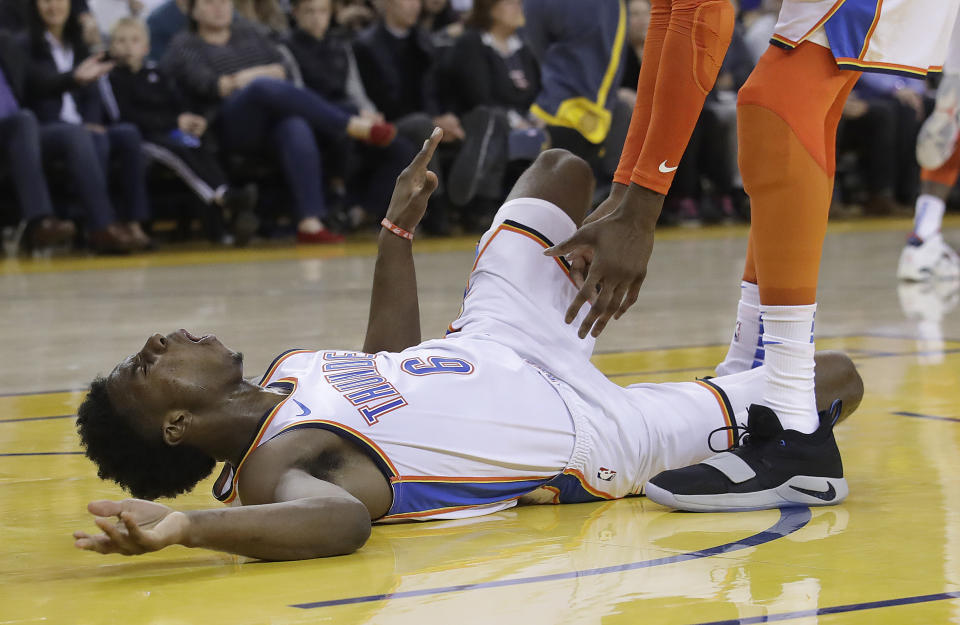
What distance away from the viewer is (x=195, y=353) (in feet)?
7.51

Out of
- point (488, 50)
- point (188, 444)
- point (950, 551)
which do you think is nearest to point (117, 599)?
point (188, 444)

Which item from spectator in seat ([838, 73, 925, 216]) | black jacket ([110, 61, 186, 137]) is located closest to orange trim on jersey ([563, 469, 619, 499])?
black jacket ([110, 61, 186, 137])

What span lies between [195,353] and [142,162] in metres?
6.23

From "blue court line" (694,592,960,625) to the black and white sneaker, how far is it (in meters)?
0.59

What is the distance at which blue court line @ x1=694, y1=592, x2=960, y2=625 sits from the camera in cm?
169

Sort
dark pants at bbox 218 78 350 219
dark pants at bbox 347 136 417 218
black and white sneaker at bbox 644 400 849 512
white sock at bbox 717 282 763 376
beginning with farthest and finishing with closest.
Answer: dark pants at bbox 347 136 417 218 → dark pants at bbox 218 78 350 219 → white sock at bbox 717 282 763 376 → black and white sneaker at bbox 644 400 849 512

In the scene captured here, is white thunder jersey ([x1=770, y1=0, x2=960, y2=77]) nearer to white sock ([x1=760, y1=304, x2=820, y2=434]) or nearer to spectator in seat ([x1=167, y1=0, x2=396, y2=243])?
white sock ([x1=760, y1=304, x2=820, y2=434])

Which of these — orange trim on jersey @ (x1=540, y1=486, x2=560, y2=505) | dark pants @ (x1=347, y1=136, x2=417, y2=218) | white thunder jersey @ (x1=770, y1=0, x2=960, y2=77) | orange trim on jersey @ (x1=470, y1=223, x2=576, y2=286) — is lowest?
dark pants @ (x1=347, y1=136, x2=417, y2=218)

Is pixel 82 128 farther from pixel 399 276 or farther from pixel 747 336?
pixel 747 336

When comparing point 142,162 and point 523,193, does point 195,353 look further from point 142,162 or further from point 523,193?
point 142,162

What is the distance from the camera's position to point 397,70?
364 inches

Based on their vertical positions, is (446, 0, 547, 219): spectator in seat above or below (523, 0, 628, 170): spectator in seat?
below

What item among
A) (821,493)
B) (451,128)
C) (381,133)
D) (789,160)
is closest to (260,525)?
(821,493)

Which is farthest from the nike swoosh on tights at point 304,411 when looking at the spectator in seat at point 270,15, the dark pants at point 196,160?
the spectator in seat at point 270,15
